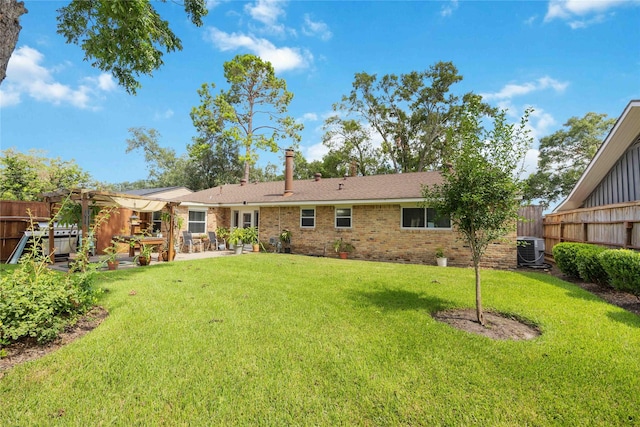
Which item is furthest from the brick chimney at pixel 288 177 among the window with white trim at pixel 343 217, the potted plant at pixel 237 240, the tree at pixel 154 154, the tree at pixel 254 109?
the tree at pixel 154 154

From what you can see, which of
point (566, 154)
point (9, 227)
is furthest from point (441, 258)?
point (566, 154)

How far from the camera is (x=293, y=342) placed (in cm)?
406

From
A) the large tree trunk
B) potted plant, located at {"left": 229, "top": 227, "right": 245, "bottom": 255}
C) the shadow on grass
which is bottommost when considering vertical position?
the shadow on grass

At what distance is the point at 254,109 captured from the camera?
2706 cm

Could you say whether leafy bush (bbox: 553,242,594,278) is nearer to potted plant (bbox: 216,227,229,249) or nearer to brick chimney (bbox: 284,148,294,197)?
brick chimney (bbox: 284,148,294,197)

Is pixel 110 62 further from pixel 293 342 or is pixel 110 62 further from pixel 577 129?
pixel 577 129

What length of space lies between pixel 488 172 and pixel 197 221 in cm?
1562

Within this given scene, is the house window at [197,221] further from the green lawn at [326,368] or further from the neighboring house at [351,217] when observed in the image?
the green lawn at [326,368]

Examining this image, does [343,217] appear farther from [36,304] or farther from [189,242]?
[36,304]

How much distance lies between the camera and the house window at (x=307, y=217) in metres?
15.3

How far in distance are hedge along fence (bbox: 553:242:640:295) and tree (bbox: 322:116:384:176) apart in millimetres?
21941

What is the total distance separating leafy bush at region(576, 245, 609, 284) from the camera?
291 inches

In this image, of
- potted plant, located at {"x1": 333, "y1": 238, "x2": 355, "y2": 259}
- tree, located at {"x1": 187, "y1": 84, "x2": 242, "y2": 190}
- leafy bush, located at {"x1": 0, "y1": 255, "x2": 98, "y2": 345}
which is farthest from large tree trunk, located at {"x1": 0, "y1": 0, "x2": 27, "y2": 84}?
tree, located at {"x1": 187, "y1": 84, "x2": 242, "y2": 190}

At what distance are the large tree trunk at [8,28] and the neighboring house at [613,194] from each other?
12.5m
